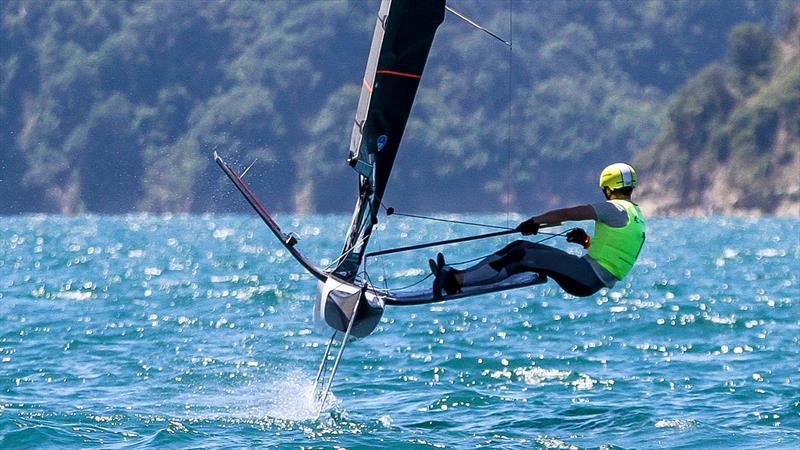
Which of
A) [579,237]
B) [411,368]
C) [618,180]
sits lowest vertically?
[579,237]

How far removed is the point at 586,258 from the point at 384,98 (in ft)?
6.38

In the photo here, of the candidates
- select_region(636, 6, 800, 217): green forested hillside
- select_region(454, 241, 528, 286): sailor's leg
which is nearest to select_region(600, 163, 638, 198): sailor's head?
select_region(454, 241, 528, 286): sailor's leg

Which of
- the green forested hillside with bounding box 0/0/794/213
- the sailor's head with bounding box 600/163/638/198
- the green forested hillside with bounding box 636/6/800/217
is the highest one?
the green forested hillside with bounding box 0/0/794/213

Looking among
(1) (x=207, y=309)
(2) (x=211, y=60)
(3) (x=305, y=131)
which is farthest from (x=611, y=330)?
(2) (x=211, y=60)

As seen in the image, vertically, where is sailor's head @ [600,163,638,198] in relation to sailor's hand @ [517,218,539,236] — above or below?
above

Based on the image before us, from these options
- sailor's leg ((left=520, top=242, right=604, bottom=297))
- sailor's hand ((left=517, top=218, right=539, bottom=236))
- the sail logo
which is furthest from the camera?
the sail logo

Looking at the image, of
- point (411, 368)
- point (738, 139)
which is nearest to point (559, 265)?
point (411, 368)

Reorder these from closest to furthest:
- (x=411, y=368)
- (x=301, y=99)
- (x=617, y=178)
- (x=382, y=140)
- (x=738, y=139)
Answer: (x=617, y=178), (x=382, y=140), (x=411, y=368), (x=738, y=139), (x=301, y=99)

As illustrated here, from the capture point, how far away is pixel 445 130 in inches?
4727

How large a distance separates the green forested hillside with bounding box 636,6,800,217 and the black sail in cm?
7578

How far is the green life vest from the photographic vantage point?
404 inches

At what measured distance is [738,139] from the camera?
3588 inches

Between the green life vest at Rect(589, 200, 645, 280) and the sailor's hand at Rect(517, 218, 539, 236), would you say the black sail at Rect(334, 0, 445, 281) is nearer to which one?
the sailor's hand at Rect(517, 218, 539, 236)

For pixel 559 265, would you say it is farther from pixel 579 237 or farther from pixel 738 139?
pixel 738 139
